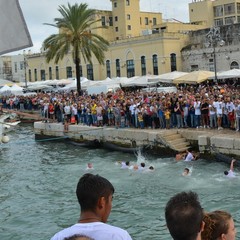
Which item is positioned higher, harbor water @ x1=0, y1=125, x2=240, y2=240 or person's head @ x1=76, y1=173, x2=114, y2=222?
person's head @ x1=76, y1=173, x2=114, y2=222

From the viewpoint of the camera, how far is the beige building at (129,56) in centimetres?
5316

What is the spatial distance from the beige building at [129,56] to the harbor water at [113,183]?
20680mm

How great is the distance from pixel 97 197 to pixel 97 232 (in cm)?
30

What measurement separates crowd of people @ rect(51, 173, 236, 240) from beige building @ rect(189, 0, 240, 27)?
279ft

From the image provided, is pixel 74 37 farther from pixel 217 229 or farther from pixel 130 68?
pixel 217 229

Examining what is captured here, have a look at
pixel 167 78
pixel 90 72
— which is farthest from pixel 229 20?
pixel 167 78

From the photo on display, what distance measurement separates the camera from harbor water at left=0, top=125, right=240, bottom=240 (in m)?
12.5

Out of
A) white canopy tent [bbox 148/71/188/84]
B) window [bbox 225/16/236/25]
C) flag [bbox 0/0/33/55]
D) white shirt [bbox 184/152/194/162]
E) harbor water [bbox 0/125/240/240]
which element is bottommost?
harbor water [bbox 0/125/240/240]

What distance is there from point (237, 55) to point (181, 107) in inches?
1044

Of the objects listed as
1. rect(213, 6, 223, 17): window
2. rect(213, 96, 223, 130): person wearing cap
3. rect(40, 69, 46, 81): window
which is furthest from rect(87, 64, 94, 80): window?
rect(213, 96, 223, 130): person wearing cap

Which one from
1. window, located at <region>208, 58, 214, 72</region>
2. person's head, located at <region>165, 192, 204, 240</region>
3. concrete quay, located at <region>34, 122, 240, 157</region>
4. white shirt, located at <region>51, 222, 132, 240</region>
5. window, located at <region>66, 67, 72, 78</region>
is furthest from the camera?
window, located at <region>66, 67, 72, 78</region>

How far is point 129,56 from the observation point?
57.0 meters

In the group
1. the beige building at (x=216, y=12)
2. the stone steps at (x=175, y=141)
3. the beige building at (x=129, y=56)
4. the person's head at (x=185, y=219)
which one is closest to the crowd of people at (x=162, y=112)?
the stone steps at (x=175, y=141)

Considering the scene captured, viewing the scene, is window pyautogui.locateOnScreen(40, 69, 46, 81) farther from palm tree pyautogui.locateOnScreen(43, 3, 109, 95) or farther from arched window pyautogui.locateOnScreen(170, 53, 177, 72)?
palm tree pyautogui.locateOnScreen(43, 3, 109, 95)
